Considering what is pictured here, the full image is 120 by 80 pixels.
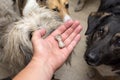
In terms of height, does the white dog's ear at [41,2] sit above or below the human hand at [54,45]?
above

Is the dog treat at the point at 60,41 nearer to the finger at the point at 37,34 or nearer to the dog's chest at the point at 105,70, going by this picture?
the finger at the point at 37,34

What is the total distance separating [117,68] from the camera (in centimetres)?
164

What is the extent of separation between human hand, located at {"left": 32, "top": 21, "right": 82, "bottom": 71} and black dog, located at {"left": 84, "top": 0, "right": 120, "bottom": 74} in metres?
0.13

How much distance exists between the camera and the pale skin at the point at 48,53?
3.97 ft

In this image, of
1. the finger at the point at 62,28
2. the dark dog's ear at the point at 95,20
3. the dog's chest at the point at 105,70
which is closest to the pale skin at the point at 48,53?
the finger at the point at 62,28

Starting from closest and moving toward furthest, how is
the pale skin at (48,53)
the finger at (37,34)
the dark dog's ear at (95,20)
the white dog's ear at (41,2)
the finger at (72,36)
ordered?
the pale skin at (48,53) → the finger at (37,34) → the finger at (72,36) → the dark dog's ear at (95,20) → the white dog's ear at (41,2)

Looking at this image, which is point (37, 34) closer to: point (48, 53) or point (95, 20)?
point (48, 53)

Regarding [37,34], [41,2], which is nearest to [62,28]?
[37,34]

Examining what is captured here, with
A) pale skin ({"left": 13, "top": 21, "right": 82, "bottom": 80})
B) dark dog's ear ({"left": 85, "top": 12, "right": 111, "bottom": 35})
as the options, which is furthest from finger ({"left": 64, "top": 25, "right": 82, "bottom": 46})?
dark dog's ear ({"left": 85, "top": 12, "right": 111, "bottom": 35})

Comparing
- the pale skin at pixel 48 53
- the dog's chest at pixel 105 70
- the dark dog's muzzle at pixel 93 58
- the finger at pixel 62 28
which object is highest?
the finger at pixel 62 28

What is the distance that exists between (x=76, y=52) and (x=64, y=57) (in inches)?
26.6

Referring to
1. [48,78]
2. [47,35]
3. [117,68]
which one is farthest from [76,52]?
[48,78]

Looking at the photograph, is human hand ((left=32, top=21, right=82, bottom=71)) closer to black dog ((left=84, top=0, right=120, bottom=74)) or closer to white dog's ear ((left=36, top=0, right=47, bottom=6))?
black dog ((left=84, top=0, right=120, bottom=74))

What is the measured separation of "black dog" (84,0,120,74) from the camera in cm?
146
